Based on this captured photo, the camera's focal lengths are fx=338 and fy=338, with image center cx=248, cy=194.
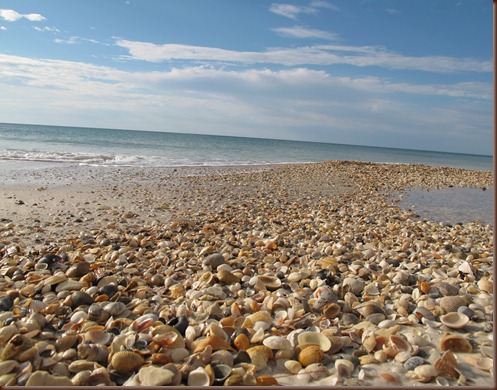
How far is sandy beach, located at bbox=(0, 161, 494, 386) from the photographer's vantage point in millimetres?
1983

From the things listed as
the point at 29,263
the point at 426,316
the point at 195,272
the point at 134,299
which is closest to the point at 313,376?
the point at 426,316

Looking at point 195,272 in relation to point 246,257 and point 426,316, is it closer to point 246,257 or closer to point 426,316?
point 246,257

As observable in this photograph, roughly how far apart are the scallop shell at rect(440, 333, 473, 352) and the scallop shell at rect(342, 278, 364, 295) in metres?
0.96

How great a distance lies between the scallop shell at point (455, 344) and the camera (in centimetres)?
211

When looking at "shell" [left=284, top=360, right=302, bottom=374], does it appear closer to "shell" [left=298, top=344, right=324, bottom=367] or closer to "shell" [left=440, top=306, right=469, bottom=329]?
"shell" [left=298, top=344, right=324, bottom=367]

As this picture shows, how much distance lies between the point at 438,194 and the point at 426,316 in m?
10.3

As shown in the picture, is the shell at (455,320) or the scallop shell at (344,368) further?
the shell at (455,320)

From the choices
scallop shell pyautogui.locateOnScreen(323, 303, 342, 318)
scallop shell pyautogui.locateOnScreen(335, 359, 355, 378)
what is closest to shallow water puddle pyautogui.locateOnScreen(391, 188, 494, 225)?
scallop shell pyautogui.locateOnScreen(323, 303, 342, 318)

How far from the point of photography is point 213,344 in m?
2.15

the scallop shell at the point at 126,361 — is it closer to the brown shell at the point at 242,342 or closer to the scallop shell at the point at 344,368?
the brown shell at the point at 242,342

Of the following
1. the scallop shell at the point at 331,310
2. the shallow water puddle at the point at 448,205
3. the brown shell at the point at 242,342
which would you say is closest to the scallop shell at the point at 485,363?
the scallop shell at the point at 331,310

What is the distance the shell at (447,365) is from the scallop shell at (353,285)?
1126 mm

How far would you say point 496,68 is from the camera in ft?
3.98

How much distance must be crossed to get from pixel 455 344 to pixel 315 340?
34.3 inches
